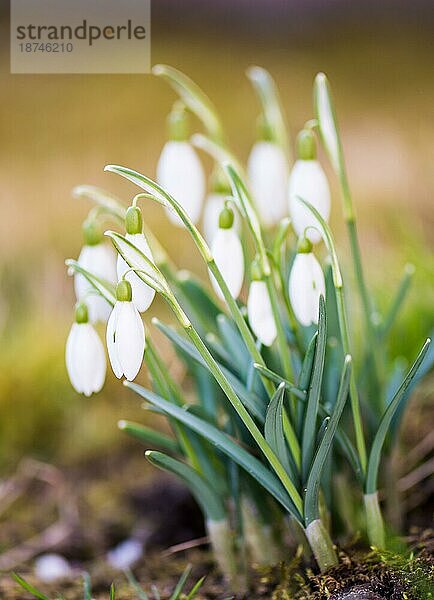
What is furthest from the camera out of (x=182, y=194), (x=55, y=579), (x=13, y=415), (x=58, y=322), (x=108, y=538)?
(x=58, y=322)

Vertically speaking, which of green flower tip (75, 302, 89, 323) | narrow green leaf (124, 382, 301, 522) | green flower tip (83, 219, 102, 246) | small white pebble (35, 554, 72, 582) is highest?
green flower tip (83, 219, 102, 246)

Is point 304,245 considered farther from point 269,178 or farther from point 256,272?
point 269,178

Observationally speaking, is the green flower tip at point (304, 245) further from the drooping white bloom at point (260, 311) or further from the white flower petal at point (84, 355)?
the white flower petal at point (84, 355)

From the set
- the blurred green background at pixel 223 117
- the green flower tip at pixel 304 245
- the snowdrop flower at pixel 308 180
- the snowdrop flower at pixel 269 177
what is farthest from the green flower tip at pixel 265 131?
the blurred green background at pixel 223 117

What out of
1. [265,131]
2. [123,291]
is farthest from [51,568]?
[265,131]

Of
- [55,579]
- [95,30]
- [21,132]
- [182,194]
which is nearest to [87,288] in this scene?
[182,194]

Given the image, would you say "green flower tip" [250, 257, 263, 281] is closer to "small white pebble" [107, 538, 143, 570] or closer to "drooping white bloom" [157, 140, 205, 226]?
"drooping white bloom" [157, 140, 205, 226]

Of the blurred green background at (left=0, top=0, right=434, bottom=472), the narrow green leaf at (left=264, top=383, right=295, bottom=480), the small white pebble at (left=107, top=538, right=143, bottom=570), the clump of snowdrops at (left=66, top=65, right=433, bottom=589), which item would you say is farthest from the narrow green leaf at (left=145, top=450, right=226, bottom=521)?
the blurred green background at (left=0, top=0, right=434, bottom=472)

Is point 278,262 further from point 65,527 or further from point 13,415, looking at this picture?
point 13,415
